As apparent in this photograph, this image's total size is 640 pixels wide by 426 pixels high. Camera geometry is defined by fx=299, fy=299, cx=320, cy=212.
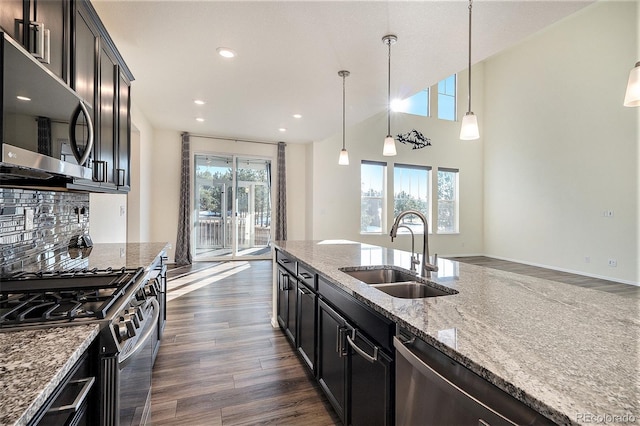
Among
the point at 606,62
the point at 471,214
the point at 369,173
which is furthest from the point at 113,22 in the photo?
the point at 471,214

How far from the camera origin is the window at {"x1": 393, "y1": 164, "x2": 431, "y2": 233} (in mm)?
7711

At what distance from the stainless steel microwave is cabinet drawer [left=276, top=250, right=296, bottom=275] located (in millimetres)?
1487

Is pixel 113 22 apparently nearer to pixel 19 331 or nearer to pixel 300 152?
pixel 19 331

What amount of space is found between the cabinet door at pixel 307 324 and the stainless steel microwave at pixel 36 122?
1.45m

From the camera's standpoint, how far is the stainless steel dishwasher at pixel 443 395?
68 centimetres

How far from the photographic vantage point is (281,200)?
7121 mm

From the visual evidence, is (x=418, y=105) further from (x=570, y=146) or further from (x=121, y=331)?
(x=121, y=331)

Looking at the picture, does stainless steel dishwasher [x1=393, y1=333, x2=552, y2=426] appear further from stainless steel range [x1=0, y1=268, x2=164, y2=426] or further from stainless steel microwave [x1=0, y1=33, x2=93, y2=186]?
stainless steel microwave [x1=0, y1=33, x2=93, y2=186]

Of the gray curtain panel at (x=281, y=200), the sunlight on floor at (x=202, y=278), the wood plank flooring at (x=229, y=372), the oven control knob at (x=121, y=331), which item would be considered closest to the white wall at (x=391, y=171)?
the gray curtain panel at (x=281, y=200)

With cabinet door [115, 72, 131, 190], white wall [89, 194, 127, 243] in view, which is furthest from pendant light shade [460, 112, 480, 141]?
white wall [89, 194, 127, 243]

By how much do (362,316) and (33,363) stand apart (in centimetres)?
109

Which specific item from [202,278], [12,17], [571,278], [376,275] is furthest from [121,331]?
[571,278]

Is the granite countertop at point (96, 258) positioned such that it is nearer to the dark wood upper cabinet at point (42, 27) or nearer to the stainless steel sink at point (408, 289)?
the dark wood upper cabinet at point (42, 27)

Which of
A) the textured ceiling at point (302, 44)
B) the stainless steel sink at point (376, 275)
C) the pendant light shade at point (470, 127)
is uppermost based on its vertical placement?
the textured ceiling at point (302, 44)
